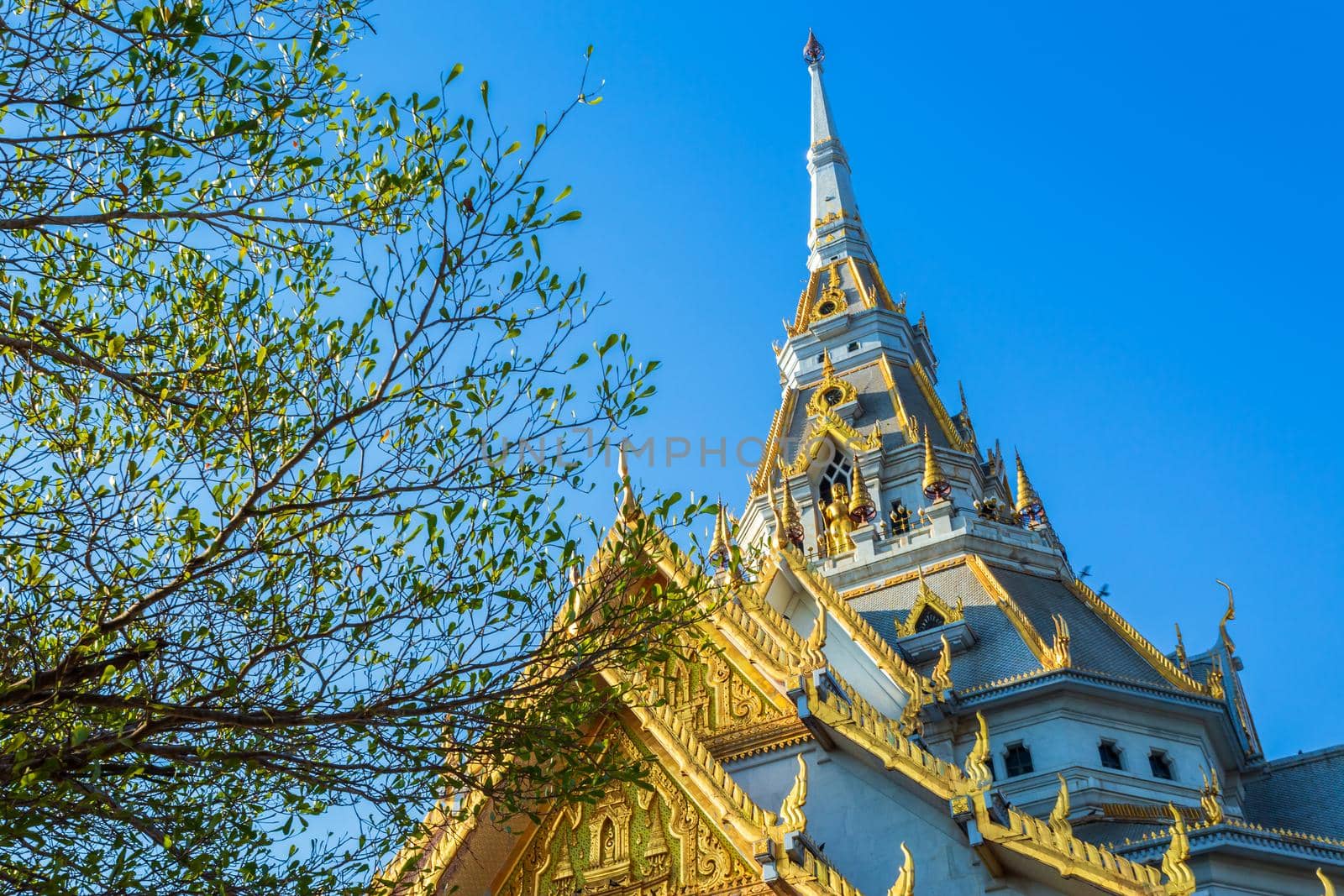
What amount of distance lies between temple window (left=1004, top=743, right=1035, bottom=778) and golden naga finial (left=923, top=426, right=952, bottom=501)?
935 centimetres

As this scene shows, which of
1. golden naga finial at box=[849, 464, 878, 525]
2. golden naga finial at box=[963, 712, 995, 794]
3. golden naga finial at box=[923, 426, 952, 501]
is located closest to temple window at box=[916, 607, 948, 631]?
golden naga finial at box=[923, 426, 952, 501]

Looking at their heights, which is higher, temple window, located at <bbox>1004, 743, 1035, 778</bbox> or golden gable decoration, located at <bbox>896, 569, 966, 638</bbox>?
golden gable decoration, located at <bbox>896, 569, 966, 638</bbox>

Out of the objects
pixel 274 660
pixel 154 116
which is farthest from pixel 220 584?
pixel 154 116

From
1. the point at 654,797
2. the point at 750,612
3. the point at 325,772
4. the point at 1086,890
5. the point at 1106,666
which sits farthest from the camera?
the point at 1106,666

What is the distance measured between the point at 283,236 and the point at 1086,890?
819 centimetres

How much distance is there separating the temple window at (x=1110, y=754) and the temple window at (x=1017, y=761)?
121cm

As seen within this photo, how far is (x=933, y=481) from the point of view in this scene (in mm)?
33812

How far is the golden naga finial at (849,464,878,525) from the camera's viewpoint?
34.8 meters

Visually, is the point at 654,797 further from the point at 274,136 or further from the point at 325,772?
the point at 274,136

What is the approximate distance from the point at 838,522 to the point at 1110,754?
11.3m

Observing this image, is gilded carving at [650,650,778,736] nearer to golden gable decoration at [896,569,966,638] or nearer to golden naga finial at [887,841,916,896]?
golden naga finial at [887,841,916,896]

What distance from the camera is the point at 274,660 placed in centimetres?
978

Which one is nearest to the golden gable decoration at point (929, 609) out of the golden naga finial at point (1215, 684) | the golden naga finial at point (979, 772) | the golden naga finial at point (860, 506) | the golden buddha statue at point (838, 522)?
the golden buddha statue at point (838, 522)

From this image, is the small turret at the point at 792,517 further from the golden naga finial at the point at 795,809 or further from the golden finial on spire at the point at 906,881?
the golden finial on spire at the point at 906,881
